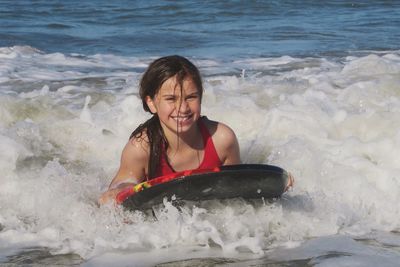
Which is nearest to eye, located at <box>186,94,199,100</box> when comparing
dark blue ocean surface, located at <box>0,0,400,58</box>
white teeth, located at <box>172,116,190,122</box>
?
white teeth, located at <box>172,116,190,122</box>

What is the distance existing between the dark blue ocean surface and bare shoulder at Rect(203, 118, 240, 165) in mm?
5410

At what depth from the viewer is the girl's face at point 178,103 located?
3939 millimetres

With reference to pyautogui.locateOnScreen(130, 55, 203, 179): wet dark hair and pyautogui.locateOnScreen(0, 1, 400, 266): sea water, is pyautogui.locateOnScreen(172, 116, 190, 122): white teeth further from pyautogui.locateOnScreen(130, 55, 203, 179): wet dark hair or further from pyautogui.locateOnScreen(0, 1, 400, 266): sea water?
pyautogui.locateOnScreen(0, 1, 400, 266): sea water

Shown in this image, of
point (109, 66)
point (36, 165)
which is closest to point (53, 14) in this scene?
point (109, 66)

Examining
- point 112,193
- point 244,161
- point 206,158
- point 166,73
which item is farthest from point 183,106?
point 244,161

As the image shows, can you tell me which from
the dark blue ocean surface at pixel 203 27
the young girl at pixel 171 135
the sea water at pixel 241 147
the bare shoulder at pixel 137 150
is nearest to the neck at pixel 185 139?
the young girl at pixel 171 135

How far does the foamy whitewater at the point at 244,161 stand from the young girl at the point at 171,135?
33cm

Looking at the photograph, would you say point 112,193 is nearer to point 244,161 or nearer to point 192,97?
point 192,97

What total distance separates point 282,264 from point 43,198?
64.0 inches

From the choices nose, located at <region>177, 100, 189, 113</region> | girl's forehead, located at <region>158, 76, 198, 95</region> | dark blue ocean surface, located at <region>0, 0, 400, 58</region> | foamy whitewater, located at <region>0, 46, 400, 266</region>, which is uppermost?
dark blue ocean surface, located at <region>0, 0, 400, 58</region>

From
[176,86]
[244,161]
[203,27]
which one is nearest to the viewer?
[176,86]

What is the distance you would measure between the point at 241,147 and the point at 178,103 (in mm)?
1619

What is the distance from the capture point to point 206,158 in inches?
169

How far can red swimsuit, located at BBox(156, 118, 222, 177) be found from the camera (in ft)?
14.0
